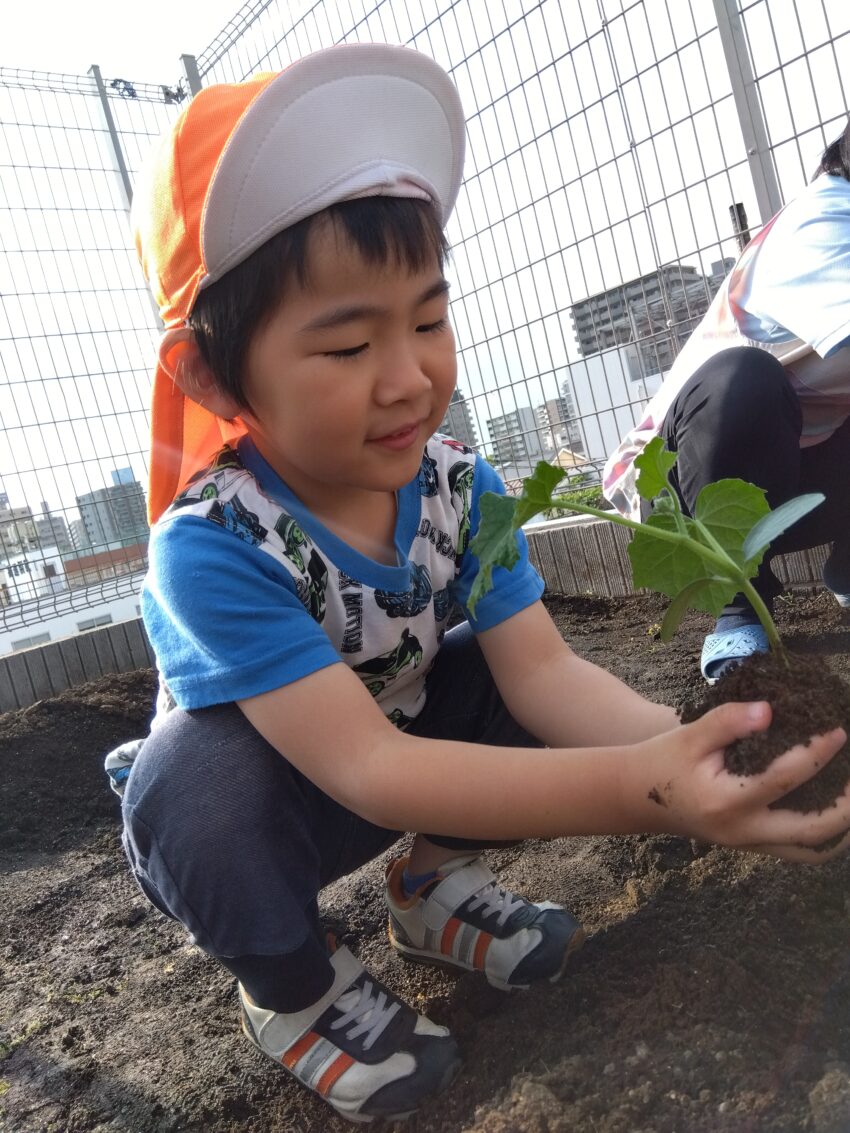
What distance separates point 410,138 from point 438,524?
0.48 metres

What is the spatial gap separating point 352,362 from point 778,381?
1.16 meters

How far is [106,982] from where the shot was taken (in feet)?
4.61

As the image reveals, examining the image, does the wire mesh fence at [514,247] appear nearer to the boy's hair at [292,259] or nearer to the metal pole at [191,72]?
the metal pole at [191,72]

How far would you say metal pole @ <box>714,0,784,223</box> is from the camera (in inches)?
100

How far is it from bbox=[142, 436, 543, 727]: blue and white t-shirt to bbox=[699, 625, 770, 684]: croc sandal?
1.91ft

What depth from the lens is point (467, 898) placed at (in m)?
1.22

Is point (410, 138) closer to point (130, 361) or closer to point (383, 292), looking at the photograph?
point (383, 292)

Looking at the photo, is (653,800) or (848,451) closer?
(653,800)

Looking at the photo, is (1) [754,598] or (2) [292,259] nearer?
(1) [754,598]

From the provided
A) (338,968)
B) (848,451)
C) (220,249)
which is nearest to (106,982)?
(338,968)

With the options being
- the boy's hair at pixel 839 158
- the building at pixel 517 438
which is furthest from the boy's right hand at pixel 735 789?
the building at pixel 517 438

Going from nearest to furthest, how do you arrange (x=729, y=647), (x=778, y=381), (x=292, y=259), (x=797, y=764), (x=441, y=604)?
(x=797, y=764), (x=292, y=259), (x=441, y=604), (x=729, y=647), (x=778, y=381)

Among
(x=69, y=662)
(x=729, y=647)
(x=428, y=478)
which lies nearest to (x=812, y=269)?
(x=729, y=647)

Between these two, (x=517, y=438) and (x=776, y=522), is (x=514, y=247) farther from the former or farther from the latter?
(x=776, y=522)
